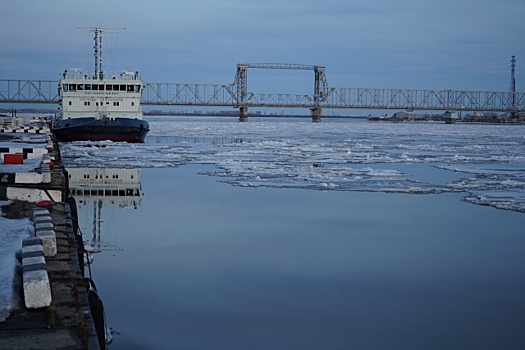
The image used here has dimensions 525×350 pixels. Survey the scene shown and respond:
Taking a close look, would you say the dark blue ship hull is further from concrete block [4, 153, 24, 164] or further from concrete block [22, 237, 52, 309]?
concrete block [22, 237, 52, 309]

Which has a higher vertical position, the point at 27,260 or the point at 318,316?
the point at 27,260

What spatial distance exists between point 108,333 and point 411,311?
2.51 meters

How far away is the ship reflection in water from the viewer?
10172mm

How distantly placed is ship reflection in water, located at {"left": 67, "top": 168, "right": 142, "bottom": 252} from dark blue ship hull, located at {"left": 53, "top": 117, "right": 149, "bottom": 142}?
16561 millimetres

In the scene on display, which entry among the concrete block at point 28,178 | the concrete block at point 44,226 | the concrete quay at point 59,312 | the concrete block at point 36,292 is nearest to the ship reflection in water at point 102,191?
the concrete block at point 28,178

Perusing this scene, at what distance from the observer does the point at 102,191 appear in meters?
14.1

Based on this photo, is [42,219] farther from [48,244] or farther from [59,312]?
[59,312]

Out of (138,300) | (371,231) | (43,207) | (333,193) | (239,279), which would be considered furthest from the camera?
(333,193)

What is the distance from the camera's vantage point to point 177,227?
33.2ft

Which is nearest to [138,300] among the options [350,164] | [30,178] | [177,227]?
[177,227]

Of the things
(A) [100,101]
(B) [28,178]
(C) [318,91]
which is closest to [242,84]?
(C) [318,91]

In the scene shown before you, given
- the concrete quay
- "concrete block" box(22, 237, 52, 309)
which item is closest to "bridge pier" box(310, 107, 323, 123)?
the concrete quay

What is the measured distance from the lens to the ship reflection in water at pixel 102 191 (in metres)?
10.2

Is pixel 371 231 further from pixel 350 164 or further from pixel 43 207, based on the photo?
pixel 350 164
